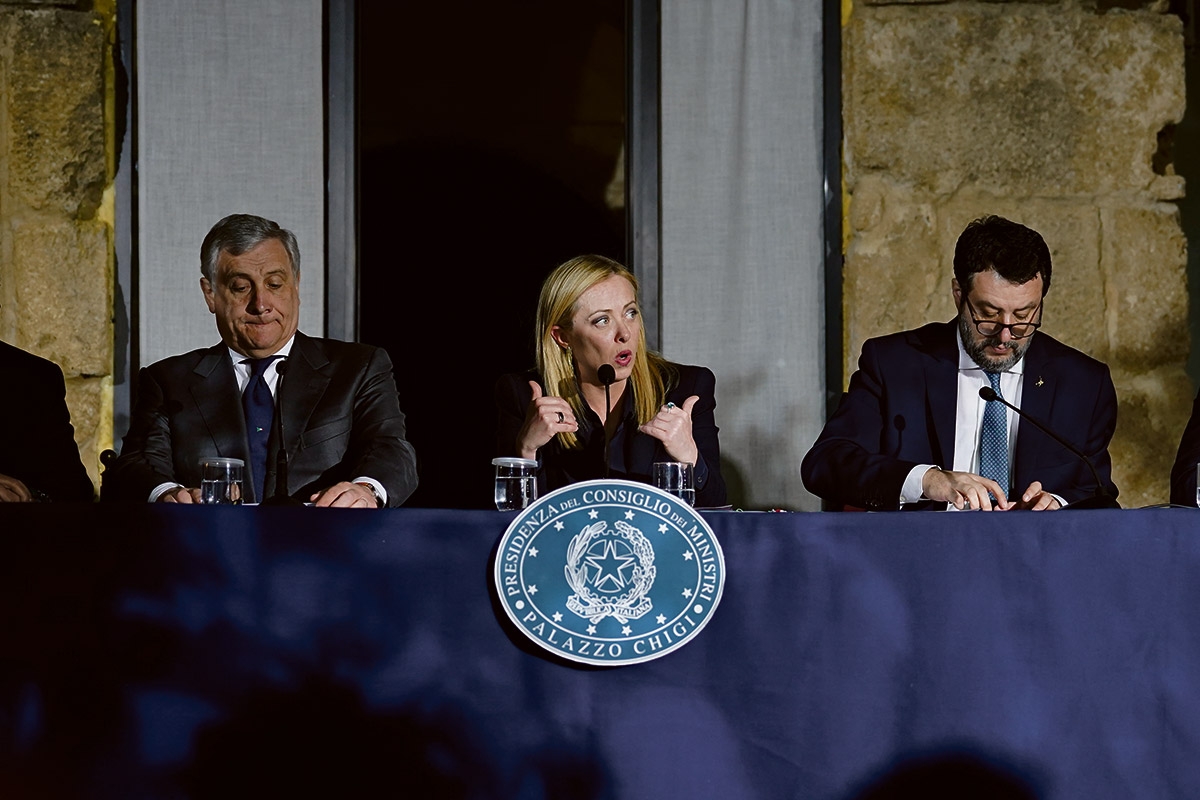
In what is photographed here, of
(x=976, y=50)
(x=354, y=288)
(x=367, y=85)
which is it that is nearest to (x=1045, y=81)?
(x=976, y=50)

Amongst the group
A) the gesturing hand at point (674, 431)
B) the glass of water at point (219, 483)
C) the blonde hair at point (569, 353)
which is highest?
the blonde hair at point (569, 353)

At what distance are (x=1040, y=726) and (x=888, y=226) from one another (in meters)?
2.18

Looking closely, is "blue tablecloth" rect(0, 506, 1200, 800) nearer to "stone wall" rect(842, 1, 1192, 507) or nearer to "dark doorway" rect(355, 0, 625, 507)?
"stone wall" rect(842, 1, 1192, 507)

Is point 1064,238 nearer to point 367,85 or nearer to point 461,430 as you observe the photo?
point 461,430

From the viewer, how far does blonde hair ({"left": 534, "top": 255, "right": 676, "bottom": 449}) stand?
325 centimetres

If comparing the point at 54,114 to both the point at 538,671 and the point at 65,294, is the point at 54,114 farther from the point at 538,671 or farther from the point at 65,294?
the point at 538,671

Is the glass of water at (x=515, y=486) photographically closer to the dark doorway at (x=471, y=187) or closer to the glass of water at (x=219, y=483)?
the glass of water at (x=219, y=483)

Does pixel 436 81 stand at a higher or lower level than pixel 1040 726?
higher

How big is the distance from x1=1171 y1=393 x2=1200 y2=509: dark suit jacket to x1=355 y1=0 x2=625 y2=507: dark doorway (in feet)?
7.04

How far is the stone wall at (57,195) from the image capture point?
3.99 metres

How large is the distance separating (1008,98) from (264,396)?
7.78ft

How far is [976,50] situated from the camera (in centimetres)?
412

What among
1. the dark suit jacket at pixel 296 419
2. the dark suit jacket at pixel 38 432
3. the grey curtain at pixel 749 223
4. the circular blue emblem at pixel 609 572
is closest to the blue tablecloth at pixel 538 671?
the circular blue emblem at pixel 609 572

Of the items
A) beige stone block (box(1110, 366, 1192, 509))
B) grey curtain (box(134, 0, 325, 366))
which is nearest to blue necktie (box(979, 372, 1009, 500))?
beige stone block (box(1110, 366, 1192, 509))
